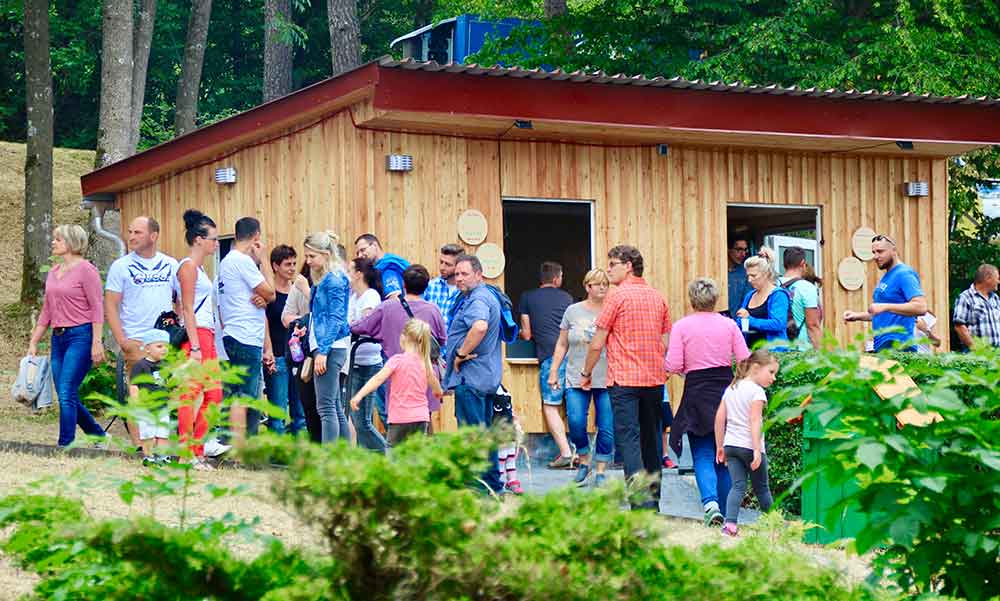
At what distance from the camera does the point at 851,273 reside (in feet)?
45.7

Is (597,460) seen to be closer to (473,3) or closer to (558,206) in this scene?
(558,206)

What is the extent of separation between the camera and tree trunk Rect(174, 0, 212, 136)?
26.3m

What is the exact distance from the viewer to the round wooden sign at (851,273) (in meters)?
13.9

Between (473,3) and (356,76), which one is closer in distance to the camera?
(356,76)

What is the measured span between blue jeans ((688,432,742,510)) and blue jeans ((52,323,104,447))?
4312mm

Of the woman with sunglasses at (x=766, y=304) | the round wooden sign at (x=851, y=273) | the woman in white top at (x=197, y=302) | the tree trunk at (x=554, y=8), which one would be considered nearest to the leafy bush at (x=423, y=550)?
the woman in white top at (x=197, y=302)

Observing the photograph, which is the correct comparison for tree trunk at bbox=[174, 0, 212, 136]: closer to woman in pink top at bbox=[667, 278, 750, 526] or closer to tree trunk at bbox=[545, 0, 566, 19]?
tree trunk at bbox=[545, 0, 566, 19]

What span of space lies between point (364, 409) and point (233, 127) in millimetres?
4258

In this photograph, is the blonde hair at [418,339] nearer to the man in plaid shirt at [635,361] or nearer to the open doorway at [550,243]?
the man in plaid shirt at [635,361]

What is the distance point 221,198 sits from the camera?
1362cm

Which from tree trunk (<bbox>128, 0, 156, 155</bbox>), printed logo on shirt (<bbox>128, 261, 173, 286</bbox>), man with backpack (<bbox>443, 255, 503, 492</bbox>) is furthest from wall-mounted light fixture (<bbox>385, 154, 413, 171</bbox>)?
tree trunk (<bbox>128, 0, 156, 155</bbox>)

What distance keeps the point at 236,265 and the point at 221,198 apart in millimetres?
4301

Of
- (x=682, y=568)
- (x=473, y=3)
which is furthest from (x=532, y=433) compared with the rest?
(x=473, y=3)

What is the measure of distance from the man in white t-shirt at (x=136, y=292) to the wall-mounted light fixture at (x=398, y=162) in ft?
9.48
